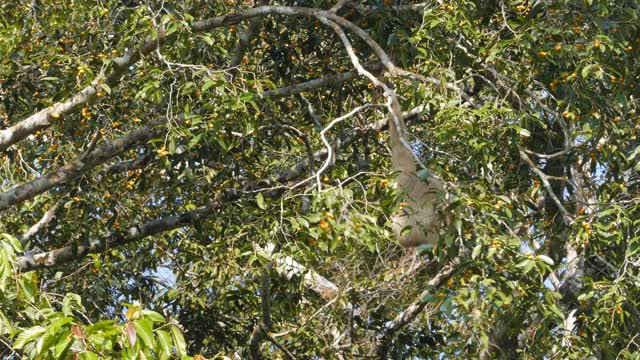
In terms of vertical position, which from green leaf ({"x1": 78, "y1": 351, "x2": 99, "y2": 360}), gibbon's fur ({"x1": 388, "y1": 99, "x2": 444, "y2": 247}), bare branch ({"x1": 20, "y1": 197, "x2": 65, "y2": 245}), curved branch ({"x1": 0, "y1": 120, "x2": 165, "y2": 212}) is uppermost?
green leaf ({"x1": 78, "y1": 351, "x2": 99, "y2": 360})

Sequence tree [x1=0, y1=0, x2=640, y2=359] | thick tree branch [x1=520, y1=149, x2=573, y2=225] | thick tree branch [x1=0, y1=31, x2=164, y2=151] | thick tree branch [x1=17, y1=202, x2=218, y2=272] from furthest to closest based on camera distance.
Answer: thick tree branch [x1=17, y1=202, x2=218, y2=272], thick tree branch [x1=0, y1=31, x2=164, y2=151], thick tree branch [x1=520, y1=149, x2=573, y2=225], tree [x1=0, y1=0, x2=640, y2=359]

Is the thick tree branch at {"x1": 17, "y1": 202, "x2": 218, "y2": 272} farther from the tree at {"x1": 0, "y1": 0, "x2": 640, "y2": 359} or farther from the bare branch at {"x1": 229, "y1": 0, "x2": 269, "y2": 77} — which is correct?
the bare branch at {"x1": 229, "y1": 0, "x2": 269, "y2": 77}

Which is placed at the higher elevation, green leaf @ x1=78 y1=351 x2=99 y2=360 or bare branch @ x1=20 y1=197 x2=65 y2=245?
green leaf @ x1=78 y1=351 x2=99 y2=360

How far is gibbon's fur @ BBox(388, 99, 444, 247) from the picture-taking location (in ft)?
16.0

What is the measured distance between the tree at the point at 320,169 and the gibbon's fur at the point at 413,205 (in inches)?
3.3

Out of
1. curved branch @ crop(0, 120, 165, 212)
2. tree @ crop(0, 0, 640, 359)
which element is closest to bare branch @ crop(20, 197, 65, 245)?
tree @ crop(0, 0, 640, 359)

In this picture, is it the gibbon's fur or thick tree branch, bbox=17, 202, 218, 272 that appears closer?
the gibbon's fur

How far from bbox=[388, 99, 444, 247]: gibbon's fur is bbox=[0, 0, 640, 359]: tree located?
0.28ft

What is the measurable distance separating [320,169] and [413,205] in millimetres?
486

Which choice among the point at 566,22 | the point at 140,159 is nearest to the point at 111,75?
the point at 140,159

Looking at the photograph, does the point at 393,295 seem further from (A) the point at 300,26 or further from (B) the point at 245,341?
(A) the point at 300,26

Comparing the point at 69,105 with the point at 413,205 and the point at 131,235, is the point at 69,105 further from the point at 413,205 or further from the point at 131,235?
the point at 413,205

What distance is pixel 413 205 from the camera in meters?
5.05

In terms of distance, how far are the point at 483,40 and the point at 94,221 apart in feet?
8.77
